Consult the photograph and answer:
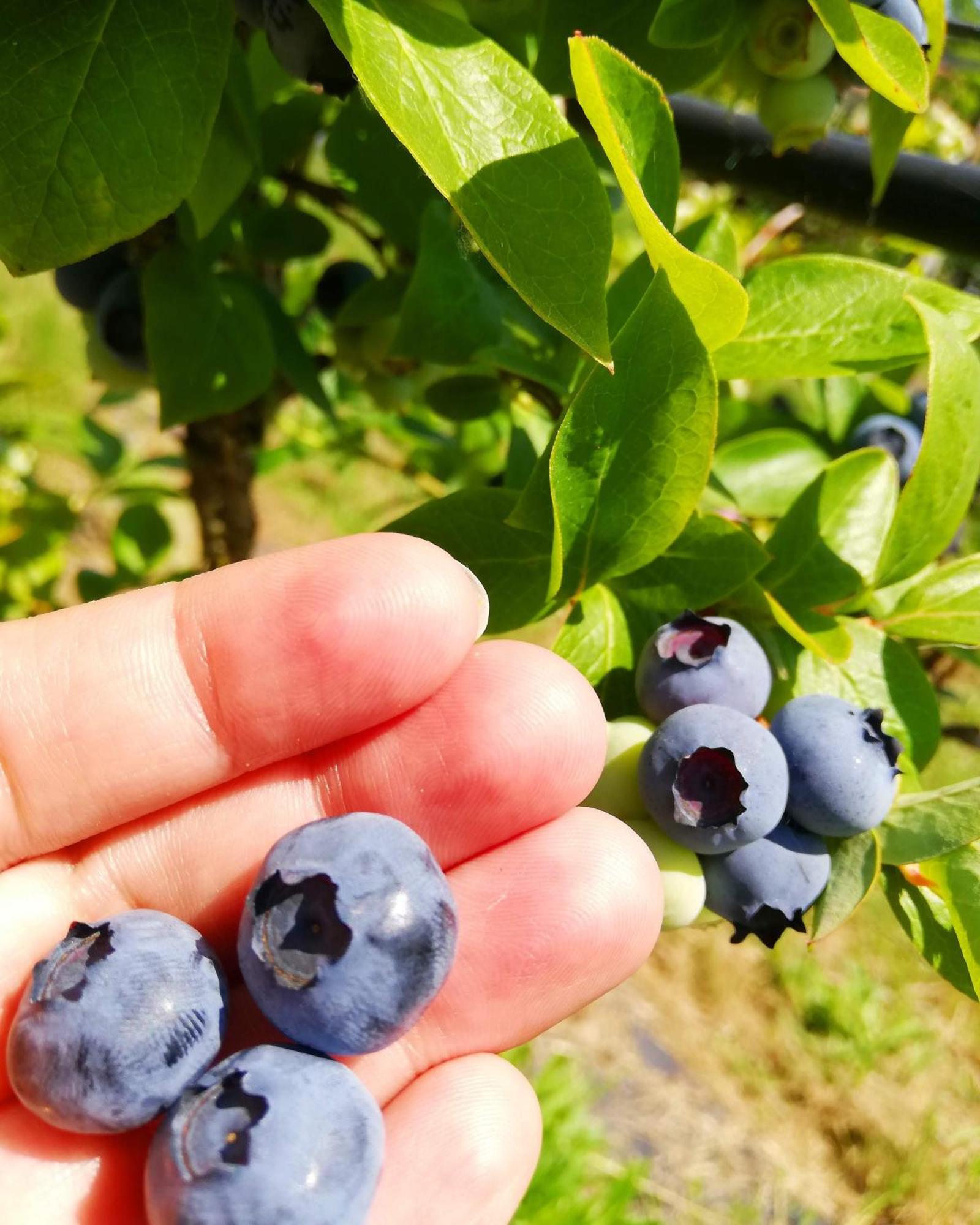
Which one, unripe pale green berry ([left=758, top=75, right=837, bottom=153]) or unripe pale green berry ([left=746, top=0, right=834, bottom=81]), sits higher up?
unripe pale green berry ([left=746, top=0, right=834, bottom=81])

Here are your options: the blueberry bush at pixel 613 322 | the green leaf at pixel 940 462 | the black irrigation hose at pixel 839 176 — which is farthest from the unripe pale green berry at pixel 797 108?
the green leaf at pixel 940 462

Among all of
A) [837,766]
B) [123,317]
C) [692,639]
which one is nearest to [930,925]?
[837,766]

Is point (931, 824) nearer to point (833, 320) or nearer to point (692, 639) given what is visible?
point (692, 639)

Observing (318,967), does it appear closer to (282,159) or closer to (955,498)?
(955,498)

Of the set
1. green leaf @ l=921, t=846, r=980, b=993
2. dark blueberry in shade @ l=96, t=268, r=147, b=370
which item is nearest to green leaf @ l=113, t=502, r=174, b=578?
dark blueberry in shade @ l=96, t=268, r=147, b=370

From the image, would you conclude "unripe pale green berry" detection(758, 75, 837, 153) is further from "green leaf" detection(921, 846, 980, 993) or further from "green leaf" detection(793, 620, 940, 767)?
"green leaf" detection(921, 846, 980, 993)

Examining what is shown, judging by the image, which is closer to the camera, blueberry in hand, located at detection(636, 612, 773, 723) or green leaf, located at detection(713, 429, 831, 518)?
blueberry in hand, located at detection(636, 612, 773, 723)
